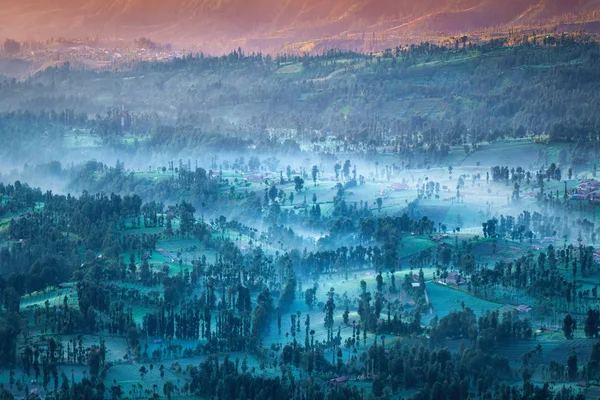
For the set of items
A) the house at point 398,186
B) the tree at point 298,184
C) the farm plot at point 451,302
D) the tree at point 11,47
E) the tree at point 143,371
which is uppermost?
the tree at point 11,47

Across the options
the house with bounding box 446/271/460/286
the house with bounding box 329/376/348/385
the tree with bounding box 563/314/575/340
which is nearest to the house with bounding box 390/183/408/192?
the house with bounding box 446/271/460/286

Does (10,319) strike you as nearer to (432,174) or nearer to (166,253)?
(166,253)

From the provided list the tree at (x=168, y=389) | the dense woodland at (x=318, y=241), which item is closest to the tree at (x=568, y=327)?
→ the dense woodland at (x=318, y=241)

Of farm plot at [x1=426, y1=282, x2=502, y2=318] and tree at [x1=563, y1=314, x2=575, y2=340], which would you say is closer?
tree at [x1=563, y1=314, x2=575, y2=340]

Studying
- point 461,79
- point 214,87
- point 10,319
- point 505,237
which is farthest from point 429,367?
point 214,87

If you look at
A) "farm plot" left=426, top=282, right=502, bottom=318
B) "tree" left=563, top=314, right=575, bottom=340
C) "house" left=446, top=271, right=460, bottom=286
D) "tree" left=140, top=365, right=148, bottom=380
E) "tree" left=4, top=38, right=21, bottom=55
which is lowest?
"tree" left=140, top=365, right=148, bottom=380

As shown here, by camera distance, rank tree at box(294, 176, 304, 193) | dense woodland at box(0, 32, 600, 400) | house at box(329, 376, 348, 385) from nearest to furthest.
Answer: house at box(329, 376, 348, 385) < dense woodland at box(0, 32, 600, 400) < tree at box(294, 176, 304, 193)

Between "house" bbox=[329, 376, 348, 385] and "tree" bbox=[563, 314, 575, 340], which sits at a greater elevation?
"tree" bbox=[563, 314, 575, 340]

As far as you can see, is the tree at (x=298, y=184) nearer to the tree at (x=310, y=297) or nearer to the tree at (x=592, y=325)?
the tree at (x=310, y=297)

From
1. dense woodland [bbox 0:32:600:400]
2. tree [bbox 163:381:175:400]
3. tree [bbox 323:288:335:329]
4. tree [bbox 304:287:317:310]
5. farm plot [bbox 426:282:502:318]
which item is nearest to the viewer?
tree [bbox 163:381:175:400]

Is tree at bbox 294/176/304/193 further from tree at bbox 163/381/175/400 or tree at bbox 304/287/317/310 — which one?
tree at bbox 163/381/175/400

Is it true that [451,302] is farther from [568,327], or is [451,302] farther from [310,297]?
[568,327]
